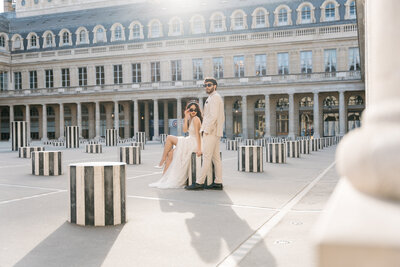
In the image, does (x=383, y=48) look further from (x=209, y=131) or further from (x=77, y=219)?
(x=209, y=131)

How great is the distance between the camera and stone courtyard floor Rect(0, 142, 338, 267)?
336 centimetres

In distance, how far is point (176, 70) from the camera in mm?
48031

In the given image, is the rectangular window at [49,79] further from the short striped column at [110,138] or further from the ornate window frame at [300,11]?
the ornate window frame at [300,11]

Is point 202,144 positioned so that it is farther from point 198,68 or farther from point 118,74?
point 118,74

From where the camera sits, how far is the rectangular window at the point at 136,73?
1950 inches

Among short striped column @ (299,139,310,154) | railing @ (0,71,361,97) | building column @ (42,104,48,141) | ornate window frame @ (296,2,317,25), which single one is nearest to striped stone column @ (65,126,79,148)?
short striped column @ (299,139,310,154)

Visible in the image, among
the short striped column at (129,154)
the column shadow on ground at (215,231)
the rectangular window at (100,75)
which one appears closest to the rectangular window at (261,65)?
the rectangular window at (100,75)

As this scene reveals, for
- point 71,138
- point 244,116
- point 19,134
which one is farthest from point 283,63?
point 19,134

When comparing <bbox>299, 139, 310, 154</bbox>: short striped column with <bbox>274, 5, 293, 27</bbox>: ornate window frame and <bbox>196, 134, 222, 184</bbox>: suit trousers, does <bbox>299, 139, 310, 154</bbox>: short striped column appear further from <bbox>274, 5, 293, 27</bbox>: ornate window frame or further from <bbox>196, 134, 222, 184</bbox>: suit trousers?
<bbox>274, 5, 293, 27</bbox>: ornate window frame

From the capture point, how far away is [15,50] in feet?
185

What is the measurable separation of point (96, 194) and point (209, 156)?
10.2 feet

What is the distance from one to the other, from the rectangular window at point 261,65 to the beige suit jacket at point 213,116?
38229 millimetres

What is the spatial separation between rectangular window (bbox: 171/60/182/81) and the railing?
1.06 m

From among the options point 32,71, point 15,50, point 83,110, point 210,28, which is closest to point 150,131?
point 83,110
